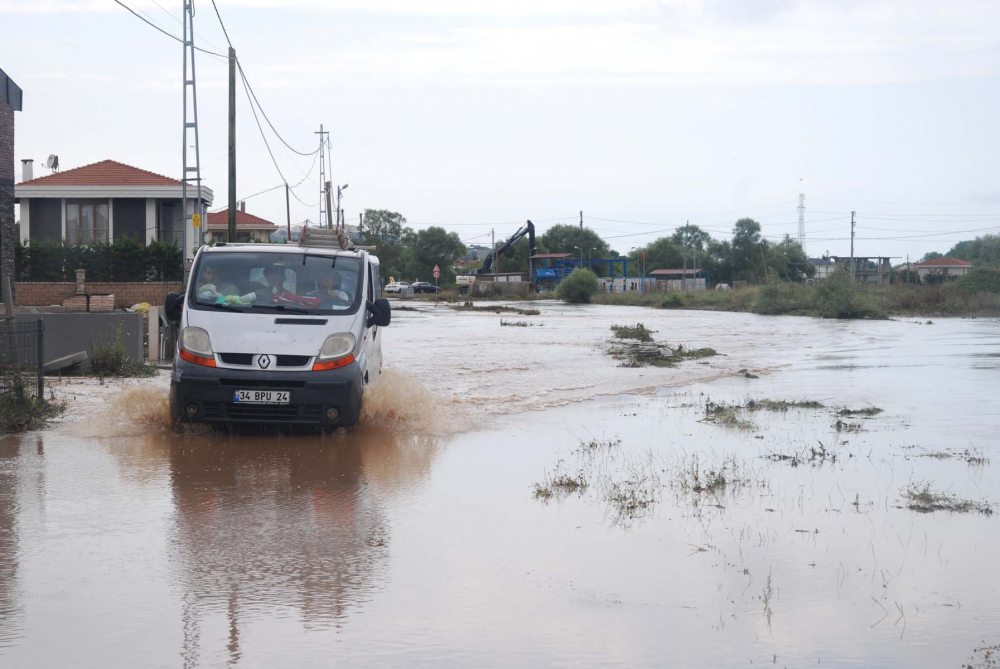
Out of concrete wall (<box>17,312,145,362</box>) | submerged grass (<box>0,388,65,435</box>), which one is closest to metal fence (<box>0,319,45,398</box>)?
submerged grass (<box>0,388,65,435</box>)

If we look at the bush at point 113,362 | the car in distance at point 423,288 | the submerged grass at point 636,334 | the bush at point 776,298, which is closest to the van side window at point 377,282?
the bush at point 113,362

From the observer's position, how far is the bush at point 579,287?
261 feet

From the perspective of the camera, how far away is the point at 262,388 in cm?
1039

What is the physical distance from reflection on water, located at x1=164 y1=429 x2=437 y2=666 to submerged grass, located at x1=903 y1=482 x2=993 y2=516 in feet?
12.7

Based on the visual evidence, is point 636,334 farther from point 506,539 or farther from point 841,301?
point 506,539

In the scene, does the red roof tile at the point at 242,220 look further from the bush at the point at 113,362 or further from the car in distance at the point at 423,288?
the bush at the point at 113,362

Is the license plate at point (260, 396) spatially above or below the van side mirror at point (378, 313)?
below

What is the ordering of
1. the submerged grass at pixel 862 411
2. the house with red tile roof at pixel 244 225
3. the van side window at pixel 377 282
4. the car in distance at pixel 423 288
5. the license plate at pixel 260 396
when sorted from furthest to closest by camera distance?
the car in distance at pixel 423 288 → the house with red tile roof at pixel 244 225 → the submerged grass at pixel 862 411 → the van side window at pixel 377 282 → the license plate at pixel 260 396

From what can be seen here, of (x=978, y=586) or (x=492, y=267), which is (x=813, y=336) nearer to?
(x=978, y=586)

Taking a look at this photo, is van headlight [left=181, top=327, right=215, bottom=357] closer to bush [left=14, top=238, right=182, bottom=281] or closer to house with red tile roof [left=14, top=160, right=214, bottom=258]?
bush [left=14, top=238, right=182, bottom=281]

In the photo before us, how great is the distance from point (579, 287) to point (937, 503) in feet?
235

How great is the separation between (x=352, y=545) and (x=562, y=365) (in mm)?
16062

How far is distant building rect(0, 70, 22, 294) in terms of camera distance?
30.0 metres

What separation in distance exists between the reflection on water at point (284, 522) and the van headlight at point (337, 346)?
0.89m
